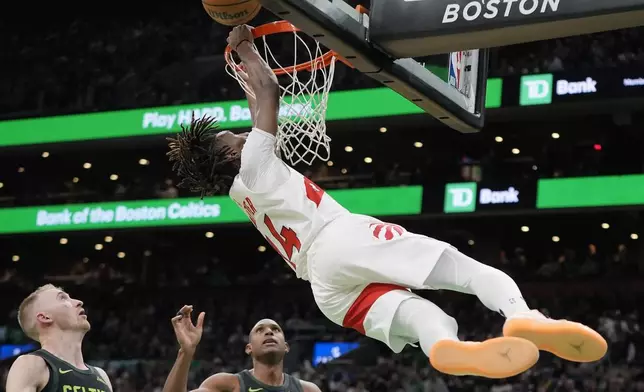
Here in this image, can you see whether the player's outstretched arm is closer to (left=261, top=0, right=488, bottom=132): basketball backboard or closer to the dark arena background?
(left=261, top=0, right=488, bottom=132): basketball backboard

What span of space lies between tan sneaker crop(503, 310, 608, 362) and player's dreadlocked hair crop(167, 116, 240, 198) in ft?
4.89

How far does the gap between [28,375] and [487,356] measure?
6.82 feet

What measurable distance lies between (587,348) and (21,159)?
16.7 m

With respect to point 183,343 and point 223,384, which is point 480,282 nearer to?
point 183,343

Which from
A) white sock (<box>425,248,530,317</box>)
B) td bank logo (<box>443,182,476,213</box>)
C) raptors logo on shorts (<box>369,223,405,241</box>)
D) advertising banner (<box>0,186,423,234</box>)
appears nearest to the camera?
white sock (<box>425,248,530,317</box>)

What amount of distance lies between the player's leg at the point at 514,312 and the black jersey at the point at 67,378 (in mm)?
1710

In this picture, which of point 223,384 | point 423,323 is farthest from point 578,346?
point 223,384

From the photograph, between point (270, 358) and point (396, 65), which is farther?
point (270, 358)

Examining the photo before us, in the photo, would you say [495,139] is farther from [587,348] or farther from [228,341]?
[587,348]

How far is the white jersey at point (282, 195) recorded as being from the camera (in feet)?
15.4

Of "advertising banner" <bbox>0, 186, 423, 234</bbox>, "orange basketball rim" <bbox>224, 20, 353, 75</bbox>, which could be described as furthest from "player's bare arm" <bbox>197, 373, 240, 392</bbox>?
"advertising banner" <bbox>0, 186, 423, 234</bbox>

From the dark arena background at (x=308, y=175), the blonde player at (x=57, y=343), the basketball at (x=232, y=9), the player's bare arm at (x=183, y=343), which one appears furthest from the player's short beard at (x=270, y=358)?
the dark arena background at (x=308, y=175)

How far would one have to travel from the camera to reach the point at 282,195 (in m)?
4.69

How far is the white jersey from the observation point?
184 inches
